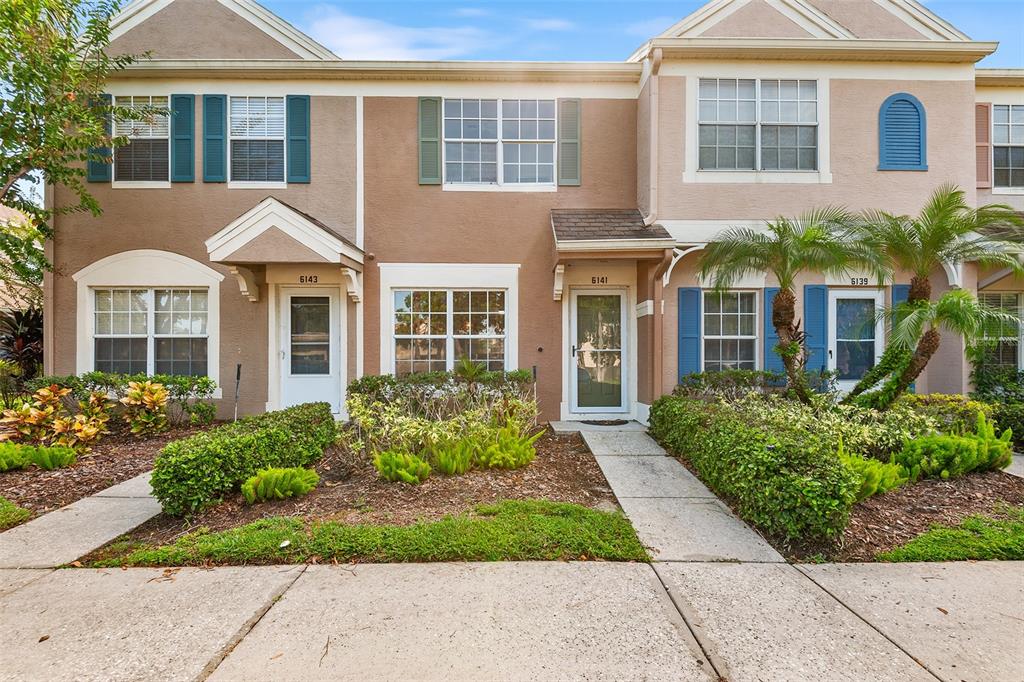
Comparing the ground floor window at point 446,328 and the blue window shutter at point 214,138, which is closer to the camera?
the blue window shutter at point 214,138

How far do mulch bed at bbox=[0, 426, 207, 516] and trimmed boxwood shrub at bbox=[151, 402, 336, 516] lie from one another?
1433mm

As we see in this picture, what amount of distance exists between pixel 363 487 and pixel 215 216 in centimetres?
614

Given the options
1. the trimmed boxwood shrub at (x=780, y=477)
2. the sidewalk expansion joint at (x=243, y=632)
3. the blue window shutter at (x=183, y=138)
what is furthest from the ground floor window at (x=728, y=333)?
the blue window shutter at (x=183, y=138)

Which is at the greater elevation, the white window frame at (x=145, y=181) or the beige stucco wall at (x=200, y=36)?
the beige stucco wall at (x=200, y=36)

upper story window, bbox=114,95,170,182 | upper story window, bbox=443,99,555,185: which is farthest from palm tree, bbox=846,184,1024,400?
upper story window, bbox=114,95,170,182

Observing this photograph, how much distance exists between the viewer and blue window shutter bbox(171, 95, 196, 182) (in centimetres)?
827

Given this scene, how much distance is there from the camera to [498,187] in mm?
8523

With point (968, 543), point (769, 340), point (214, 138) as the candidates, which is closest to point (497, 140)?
point (214, 138)

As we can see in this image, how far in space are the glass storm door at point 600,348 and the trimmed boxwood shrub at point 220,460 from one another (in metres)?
4.92

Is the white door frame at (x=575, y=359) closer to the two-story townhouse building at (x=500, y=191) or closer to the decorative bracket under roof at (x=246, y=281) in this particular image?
the two-story townhouse building at (x=500, y=191)

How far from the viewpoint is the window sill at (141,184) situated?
829 centimetres

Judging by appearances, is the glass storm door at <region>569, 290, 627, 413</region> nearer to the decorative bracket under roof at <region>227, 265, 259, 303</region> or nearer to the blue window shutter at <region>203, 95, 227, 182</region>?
the decorative bracket under roof at <region>227, 265, 259, 303</region>

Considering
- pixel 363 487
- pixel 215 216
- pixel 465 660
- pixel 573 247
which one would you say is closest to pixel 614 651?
pixel 465 660

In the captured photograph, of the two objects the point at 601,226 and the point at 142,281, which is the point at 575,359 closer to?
the point at 601,226
